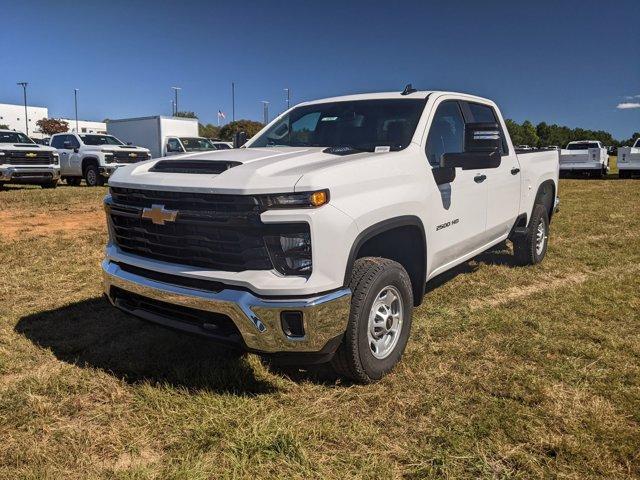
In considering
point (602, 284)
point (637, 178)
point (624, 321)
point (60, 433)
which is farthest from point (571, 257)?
point (637, 178)

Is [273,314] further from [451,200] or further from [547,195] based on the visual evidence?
[547,195]

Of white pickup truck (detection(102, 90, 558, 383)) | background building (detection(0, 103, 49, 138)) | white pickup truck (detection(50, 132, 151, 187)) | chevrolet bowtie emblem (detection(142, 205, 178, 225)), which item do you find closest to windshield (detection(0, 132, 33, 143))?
white pickup truck (detection(50, 132, 151, 187))

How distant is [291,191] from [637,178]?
2339 centimetres

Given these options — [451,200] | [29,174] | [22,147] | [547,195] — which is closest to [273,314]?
[451,200]

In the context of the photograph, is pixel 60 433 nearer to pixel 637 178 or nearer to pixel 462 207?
pixel 462 207

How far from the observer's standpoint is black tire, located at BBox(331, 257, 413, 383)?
2922 millimetres

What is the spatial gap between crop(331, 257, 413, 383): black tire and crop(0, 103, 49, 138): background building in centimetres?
9586

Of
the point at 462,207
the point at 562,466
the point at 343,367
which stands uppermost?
the point at 462,207

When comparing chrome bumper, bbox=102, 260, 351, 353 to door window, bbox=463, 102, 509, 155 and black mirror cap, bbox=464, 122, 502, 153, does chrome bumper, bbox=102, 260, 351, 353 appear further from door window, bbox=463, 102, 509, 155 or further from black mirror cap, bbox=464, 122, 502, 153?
door window, bbox=463, 102, 509, 155

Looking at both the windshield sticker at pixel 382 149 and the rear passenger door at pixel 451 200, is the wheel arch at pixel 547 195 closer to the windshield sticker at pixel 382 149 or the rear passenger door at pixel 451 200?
the rear passenger door at pixel 451 200

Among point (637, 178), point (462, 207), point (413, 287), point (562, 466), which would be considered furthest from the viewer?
point (637, 178)

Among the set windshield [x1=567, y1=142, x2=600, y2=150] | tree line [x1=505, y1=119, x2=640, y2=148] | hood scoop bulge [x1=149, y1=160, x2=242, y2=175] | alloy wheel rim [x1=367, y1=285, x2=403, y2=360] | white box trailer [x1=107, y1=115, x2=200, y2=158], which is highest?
tree line [x1=505, y1=119, x2=640, y2=148]

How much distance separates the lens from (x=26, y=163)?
1470cm

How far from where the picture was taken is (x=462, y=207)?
4074 millimetres
